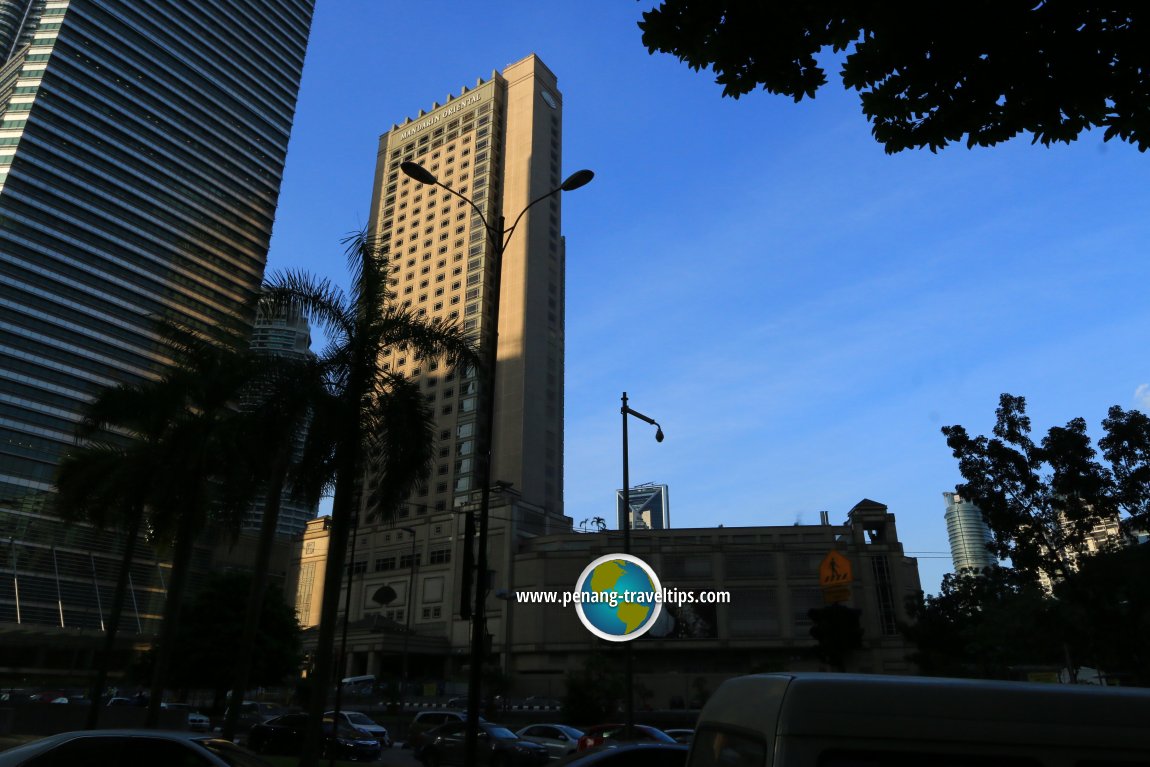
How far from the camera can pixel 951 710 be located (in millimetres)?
3852

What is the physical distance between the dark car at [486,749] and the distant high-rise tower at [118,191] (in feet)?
291

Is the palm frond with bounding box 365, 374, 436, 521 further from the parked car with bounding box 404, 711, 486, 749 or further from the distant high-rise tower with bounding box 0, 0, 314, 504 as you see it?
the distant high-rise tower with bounding box 0, 0, 314, 504

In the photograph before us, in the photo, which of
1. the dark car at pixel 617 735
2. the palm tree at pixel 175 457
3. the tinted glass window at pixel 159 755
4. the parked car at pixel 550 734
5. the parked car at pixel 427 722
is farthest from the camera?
the parked car at pixel 427 722

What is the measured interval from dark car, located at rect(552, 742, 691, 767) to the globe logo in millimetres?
11963

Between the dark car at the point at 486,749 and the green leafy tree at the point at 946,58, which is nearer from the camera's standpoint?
the green leafy tree at the point at 946,58

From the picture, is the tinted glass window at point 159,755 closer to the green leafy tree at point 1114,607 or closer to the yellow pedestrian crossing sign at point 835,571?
the green leafy tree at point 1114,607

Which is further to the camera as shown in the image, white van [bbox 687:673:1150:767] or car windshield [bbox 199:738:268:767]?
car windshield [bbox 199:738:268:767]

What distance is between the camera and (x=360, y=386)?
19.5 metres

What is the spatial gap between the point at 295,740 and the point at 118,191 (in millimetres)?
117542

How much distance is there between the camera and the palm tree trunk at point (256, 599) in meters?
19.4

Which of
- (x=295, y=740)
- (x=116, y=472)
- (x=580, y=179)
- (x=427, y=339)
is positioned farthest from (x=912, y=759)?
(x=295, y=740)

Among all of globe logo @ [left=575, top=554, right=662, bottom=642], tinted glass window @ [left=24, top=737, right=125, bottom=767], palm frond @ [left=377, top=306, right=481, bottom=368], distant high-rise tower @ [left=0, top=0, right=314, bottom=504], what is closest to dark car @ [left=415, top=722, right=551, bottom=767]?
globe logo @ [left=575, top=554, right=662, bottom=642]

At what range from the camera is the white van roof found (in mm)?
3762

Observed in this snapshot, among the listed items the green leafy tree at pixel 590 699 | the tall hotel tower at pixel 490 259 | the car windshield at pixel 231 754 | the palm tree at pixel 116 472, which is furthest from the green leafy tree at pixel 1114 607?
the tall hotel tower at pixel 490 259
